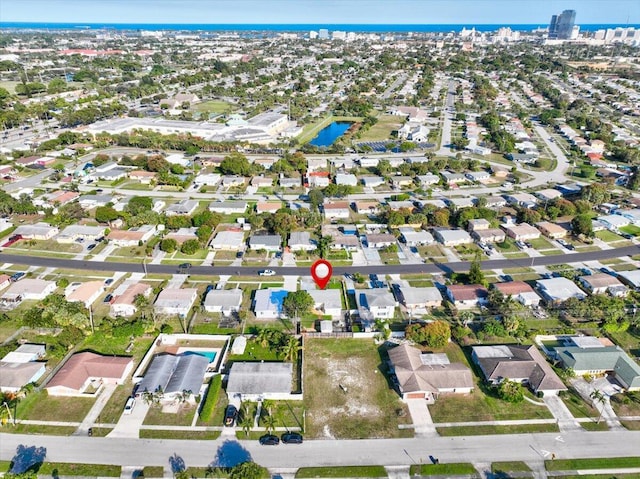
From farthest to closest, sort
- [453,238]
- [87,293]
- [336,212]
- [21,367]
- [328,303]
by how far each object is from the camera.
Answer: [336,212] → [453,238] → [87,293] → [328,303] → [21,367]

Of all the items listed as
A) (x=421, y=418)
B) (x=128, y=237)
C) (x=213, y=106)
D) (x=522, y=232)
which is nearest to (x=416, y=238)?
(x=522, y=232)

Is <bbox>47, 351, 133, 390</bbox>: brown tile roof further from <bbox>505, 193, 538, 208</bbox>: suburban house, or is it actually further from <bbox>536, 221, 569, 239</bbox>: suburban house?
<bbox>505, 193, 538, 208</bbox>: suburban house

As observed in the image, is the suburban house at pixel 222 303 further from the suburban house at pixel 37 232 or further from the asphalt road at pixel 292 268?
the suburban house at pixel 37 232

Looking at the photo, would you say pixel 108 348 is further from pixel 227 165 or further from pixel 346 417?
pixel 227 165

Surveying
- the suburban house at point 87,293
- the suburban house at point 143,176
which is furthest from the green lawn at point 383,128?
the suburban house at point 87,293

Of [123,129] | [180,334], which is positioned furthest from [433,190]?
[123,129]

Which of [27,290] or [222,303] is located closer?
[222,303]

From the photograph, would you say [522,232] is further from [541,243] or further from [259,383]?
[259,383]
